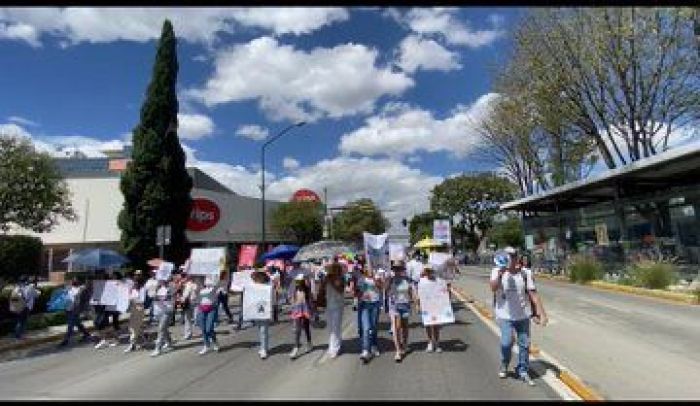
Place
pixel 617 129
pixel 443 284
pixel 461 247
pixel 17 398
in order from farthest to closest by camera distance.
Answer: pixel 461 247, pixel 617 129, pixel 443 284, pixel 17 398

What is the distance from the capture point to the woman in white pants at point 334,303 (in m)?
13.9

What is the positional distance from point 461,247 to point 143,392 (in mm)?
95072

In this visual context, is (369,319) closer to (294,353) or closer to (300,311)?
(294,353)

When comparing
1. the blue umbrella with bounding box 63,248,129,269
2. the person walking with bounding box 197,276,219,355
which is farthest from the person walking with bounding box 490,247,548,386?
the blue umbrella with bounding box 63,248,129,269

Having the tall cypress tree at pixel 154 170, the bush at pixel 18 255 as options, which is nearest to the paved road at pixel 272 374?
the tall cypress tree at pixel 154 170

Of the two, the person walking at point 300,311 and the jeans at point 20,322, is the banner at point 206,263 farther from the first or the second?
the jeans at point 20,322

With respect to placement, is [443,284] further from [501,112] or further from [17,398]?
[501,112]

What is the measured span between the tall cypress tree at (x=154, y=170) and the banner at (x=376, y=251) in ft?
60.4

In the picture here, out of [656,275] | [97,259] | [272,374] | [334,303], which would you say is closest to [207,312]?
[334,303]

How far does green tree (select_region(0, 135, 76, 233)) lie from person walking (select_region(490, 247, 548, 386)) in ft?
107

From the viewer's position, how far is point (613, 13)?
108 feet

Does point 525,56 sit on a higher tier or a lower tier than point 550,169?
higher

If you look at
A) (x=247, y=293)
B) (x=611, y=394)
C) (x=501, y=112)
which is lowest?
(x=611, y=394)

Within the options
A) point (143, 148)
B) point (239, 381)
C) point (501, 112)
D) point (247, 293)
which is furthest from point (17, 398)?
point (501, 112)
